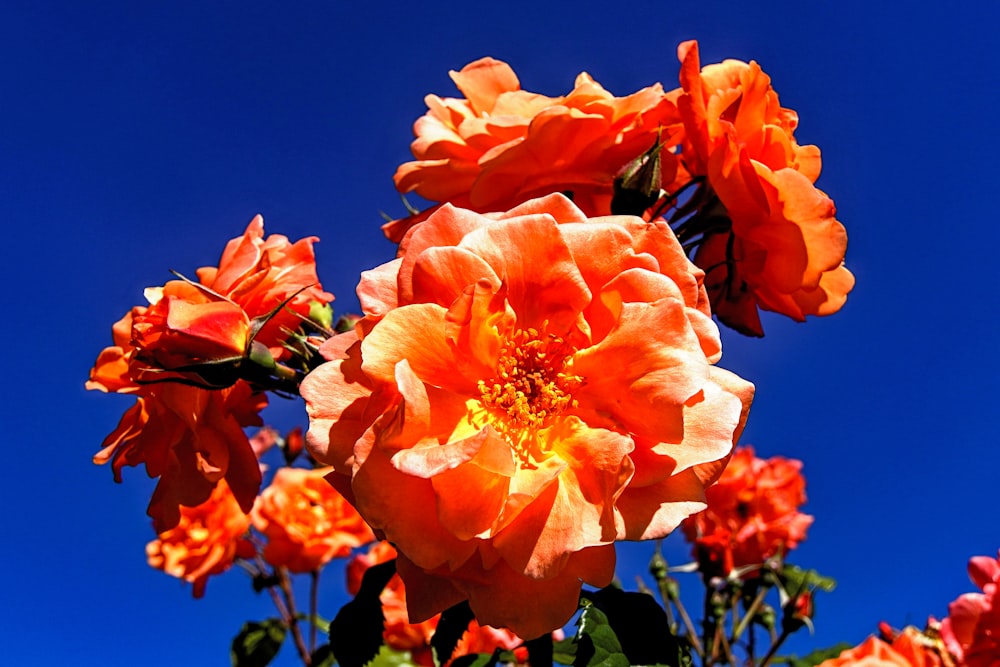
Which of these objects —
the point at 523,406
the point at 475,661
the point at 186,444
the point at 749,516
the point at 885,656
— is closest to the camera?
the point at 523,406

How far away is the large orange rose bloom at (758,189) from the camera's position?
1579mm

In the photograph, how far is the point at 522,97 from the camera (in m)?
1.75

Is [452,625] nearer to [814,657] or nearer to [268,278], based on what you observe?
[268,278]

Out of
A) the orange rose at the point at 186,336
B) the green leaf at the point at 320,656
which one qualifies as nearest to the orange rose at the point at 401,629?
the green leaf at the point at 320,656

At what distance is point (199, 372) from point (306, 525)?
2.65 m

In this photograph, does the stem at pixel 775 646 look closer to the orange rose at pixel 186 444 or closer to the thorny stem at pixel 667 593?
the thorny stem at pixel 667 593

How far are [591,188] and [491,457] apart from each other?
2.69 ft

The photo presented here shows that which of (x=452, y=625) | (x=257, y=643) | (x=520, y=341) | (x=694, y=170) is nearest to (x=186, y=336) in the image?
(x=520, y=341)

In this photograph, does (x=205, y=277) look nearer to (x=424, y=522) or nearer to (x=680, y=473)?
(x=424, y=522)

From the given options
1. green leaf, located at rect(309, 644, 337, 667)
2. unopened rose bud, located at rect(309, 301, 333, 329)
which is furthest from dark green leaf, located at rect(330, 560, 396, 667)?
green leaf, located at rect(309, 644, 337, 667)

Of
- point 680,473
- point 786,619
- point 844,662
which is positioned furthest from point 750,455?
point 680,473

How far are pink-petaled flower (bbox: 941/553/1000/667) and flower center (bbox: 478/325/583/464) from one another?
2062mm

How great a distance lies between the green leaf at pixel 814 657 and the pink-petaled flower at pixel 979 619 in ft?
1.76

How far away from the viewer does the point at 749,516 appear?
15.0 feet
